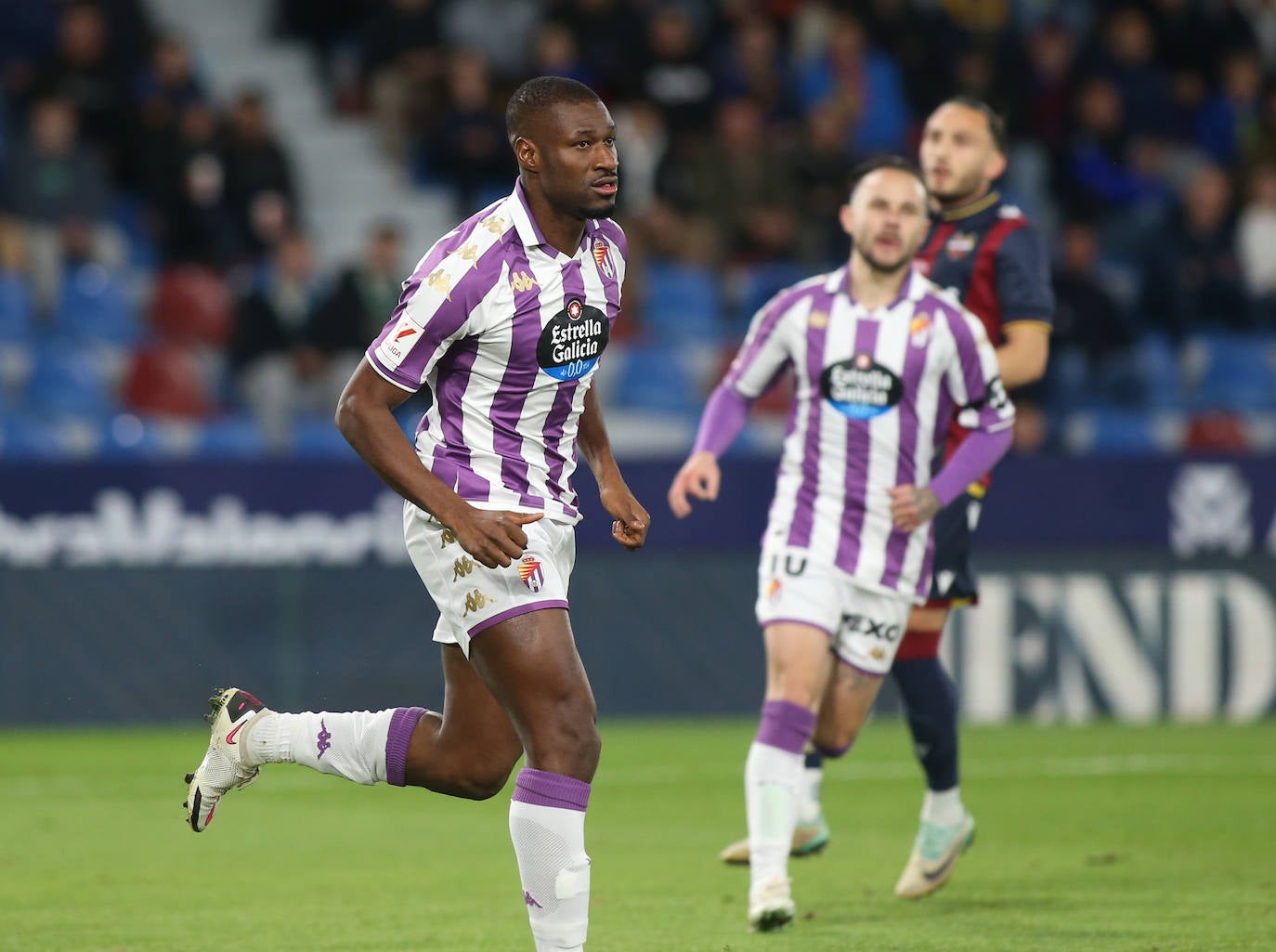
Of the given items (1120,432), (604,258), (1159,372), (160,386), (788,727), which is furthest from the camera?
(1159,372)

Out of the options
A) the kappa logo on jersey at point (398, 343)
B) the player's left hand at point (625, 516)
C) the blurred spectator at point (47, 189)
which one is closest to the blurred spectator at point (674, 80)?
the blurred spectator at point (47, 189)

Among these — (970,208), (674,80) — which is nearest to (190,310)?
(674,80)

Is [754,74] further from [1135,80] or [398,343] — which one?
[398,343]

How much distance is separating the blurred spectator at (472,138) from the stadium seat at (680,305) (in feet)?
4.36

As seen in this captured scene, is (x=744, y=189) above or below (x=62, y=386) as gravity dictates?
above

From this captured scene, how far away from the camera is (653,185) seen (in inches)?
567

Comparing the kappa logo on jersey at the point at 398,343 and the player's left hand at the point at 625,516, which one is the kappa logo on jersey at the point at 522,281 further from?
the player's left hand at the point at 625,516

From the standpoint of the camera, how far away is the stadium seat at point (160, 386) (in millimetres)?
12211

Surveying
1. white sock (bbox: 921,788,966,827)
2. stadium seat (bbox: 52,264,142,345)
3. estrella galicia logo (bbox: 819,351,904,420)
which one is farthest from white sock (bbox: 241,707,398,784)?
stadium seat (bbox: 52,264,142,345)

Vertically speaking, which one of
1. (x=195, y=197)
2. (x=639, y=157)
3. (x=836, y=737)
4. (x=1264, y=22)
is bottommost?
(x=836, y=737)

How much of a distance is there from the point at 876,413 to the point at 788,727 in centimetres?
105

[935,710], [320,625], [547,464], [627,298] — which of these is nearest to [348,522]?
[320,625]

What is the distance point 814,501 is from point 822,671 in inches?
22.4

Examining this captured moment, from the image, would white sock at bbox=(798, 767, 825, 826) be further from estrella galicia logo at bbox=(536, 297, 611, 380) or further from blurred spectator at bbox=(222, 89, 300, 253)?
blurred spectator at bbox=(222, 89, 300, 253)
